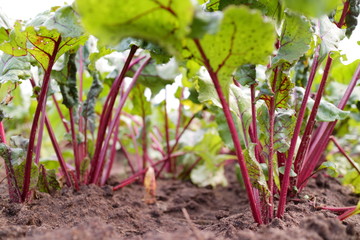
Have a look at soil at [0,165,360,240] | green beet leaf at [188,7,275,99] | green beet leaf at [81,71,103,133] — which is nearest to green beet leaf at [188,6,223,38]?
green beet leaf at [188,7,275,99]

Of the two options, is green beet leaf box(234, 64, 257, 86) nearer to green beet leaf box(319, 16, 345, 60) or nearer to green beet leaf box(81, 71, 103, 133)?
green beet leaf box(319, 16, 345, 60)

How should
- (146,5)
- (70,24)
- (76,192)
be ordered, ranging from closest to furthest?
(146,5) → (70,24) → (76,192)

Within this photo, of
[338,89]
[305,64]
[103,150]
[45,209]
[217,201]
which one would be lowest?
[217,201]

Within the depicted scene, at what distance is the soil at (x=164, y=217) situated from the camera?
871mm

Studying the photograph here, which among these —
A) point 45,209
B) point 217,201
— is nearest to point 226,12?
point 45,209

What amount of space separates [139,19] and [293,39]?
57cm

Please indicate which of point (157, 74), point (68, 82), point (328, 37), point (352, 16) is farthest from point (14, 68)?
point (352, 16)

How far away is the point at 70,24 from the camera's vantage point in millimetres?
1039

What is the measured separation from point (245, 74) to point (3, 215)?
0.99m

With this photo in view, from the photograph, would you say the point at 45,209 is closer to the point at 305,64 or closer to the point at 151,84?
the point at 151,84

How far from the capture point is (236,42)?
855 mm

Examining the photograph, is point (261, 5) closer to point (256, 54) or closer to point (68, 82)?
point (256, 54)

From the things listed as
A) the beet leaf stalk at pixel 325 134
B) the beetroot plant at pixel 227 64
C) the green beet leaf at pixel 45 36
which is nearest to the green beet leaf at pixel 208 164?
the beetroot plant at pixel 227 64

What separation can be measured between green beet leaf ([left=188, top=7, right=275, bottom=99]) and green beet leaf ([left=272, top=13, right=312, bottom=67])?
21 cm
